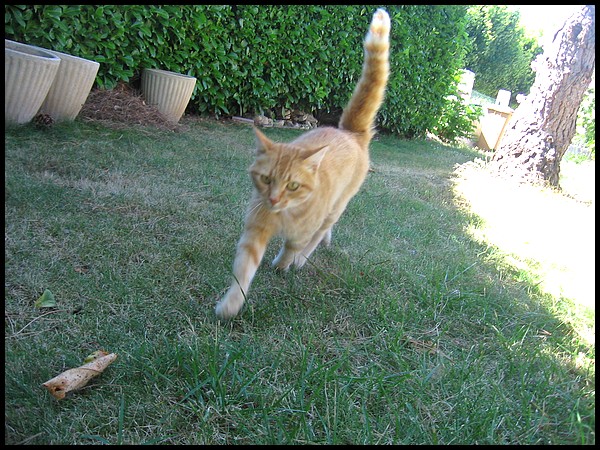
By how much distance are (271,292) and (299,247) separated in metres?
0.32

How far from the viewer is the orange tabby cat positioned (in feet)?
7.25

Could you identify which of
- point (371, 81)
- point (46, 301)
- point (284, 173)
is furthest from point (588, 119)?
point (46, 301)

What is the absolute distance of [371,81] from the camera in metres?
3.07

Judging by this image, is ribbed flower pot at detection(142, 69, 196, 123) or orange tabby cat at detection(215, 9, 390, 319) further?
ribbed flower pot at detection(142, 69, 196, 123)

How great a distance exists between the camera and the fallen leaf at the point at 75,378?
141cm

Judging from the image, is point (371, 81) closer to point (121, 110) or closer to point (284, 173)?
point (284, 173)

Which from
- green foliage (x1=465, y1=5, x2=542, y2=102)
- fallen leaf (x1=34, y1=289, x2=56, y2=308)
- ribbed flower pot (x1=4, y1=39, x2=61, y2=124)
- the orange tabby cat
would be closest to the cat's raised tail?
the orange tabby cat

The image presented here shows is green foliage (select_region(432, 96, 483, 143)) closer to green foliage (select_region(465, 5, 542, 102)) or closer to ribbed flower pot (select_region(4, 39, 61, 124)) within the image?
green foliage (select_region(465, 5, 542, 102))

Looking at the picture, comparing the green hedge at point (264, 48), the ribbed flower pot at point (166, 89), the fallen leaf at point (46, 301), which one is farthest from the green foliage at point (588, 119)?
the fallen leaf at point (46, 301)

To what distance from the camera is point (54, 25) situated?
451 cm

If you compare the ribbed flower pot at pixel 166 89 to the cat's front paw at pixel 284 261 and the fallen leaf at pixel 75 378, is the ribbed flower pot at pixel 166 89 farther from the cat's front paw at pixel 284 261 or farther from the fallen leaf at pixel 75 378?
the fallen leaf at pixel 75 378

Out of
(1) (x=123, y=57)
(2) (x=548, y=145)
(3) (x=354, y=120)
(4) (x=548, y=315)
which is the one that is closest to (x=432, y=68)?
(2) (x=548, y=145)

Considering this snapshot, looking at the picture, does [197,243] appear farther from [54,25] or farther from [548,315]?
[54,25]

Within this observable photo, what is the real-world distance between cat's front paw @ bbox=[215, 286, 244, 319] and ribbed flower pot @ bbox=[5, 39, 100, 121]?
3.49 metres
